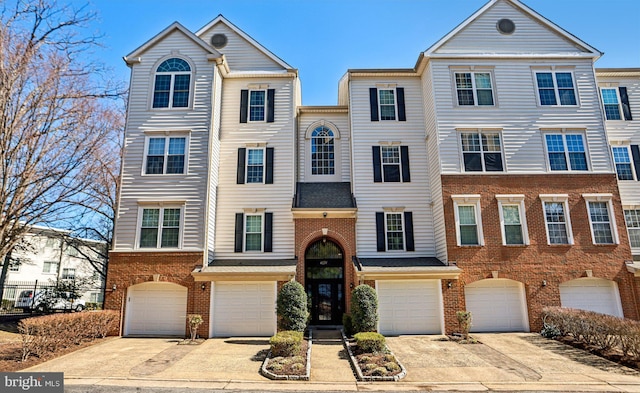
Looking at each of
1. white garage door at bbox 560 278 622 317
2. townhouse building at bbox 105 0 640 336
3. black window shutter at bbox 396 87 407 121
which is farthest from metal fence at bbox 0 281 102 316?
white garage door at bbox 560 278 622 317

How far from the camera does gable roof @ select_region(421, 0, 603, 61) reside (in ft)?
60.1

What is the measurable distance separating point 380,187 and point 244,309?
854cm

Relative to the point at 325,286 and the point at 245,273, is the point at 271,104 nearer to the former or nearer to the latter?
the point at 245,273

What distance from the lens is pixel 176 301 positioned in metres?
16.0

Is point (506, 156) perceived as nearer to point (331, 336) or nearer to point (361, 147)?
point (361, 147)

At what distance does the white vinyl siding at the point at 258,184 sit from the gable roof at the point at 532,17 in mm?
7730

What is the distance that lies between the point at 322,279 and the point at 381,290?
314 cm

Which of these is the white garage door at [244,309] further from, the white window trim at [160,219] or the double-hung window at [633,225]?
the double-hung window at [633,225]

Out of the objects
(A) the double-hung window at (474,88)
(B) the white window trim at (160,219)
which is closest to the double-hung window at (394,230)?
(A) the double-hung window at (474,88)

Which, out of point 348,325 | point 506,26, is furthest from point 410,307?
point 506,26

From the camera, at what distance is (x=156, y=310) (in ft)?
52.6

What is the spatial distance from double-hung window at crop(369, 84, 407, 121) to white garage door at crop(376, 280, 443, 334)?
850 centimetres

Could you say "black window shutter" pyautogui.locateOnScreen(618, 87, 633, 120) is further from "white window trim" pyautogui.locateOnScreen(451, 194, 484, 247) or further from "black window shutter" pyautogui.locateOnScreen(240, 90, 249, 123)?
"black window shutter" pyautogui.locateOnScreen(240, 90, 249, 123)

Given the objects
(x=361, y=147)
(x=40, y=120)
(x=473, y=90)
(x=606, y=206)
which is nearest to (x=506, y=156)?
(x=473, y=90)
